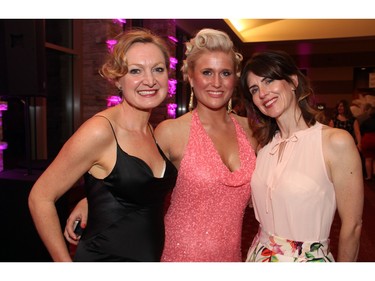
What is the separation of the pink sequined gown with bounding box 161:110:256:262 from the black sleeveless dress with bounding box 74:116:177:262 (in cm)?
39

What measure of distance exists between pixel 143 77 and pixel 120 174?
0.44 metres

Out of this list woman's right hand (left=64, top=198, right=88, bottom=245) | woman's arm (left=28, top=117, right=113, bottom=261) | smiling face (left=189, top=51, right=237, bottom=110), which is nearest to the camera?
woman's arm (left=28, top=117, right=113, bottom=261)

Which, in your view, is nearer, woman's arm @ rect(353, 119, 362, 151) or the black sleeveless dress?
the black sleeveless dress

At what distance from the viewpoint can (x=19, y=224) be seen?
2572mm

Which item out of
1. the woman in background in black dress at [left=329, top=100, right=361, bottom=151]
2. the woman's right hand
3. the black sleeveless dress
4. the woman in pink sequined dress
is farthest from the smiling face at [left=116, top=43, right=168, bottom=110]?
the woman in background in black dress at [left=329, top=100, right=361, bottom=151]

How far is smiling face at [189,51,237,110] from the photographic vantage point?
1.99m

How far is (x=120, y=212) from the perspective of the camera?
1.48m

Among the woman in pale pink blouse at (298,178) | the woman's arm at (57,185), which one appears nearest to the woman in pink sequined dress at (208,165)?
the woman in pale pink blouse at (298,178)

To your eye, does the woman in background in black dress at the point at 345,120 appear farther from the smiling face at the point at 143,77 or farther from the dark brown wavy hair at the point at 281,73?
the smiling face at the point at 143,77

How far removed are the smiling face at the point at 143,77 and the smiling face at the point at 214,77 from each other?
489mm

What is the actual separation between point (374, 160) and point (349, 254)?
696cm

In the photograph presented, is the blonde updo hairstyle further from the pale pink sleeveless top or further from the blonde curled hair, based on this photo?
the pale pink sleeveless top

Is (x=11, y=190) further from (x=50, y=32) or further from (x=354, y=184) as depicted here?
(x=50, y=32)
